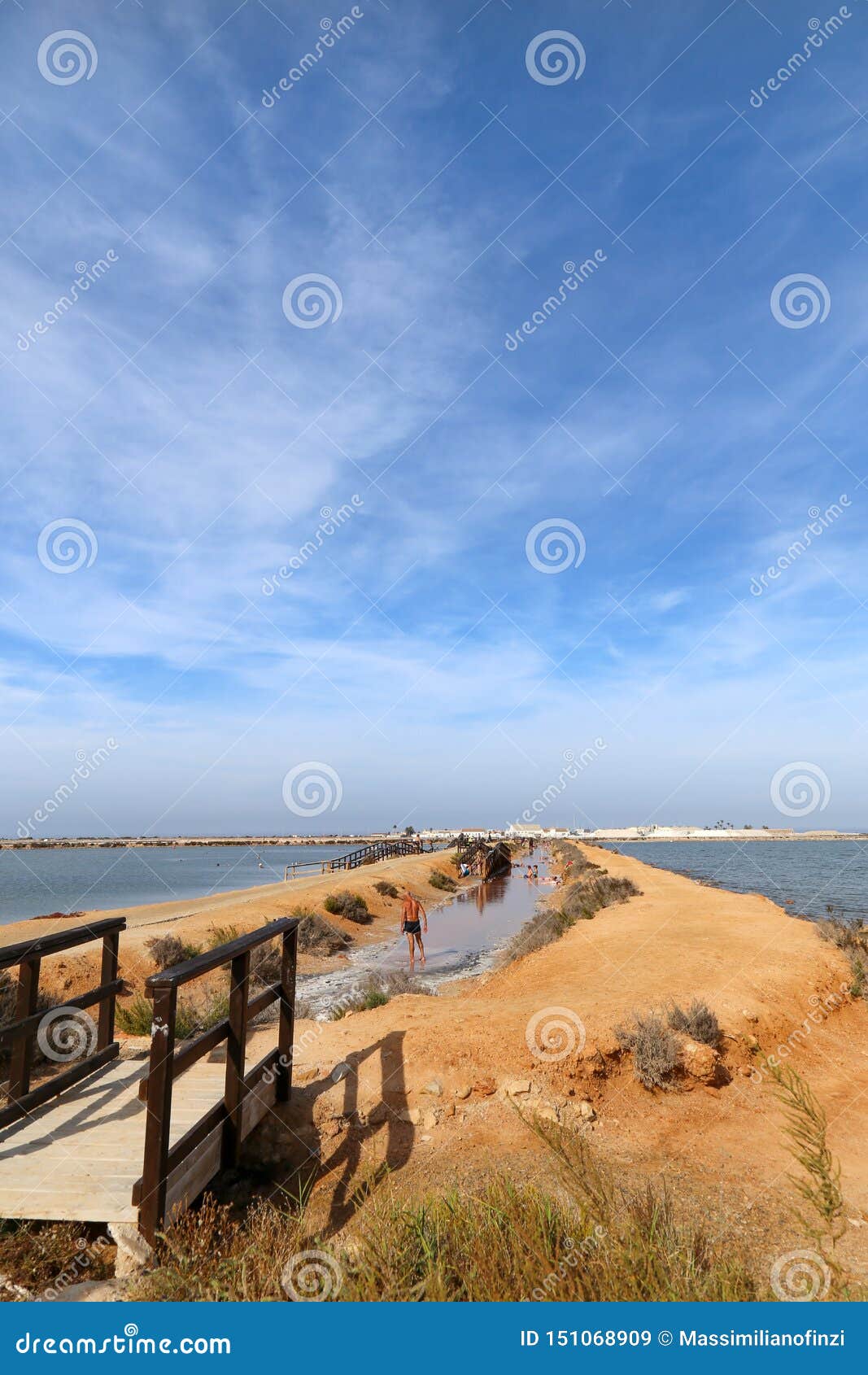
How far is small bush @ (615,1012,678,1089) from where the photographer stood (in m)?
7.86

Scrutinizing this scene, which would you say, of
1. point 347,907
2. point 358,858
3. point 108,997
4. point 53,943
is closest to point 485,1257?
point 53,943

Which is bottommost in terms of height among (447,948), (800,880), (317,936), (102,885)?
(102,885)

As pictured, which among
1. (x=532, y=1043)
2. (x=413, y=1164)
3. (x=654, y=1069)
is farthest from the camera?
(x=532, y=1043)

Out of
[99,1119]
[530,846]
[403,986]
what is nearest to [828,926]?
[403,986]

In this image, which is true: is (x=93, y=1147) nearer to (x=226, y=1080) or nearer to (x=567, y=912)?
(x=226, y=1080)

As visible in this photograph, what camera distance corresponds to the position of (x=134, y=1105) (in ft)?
20.3

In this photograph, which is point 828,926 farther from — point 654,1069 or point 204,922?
point 204,922

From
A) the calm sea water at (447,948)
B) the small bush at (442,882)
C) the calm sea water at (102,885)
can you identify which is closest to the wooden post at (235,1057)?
the calm sea water at (447,948)

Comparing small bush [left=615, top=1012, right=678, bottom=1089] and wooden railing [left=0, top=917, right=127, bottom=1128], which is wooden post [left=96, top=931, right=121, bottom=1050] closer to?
wooden railing [left=0, top=917, right=127, bottom=1128]

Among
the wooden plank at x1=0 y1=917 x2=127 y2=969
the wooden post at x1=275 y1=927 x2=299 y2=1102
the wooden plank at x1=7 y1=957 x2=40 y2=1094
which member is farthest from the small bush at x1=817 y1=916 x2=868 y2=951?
the wooden plank at x1=7 y1=957 x2=40 y2=1094

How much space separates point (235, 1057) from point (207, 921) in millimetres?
15344

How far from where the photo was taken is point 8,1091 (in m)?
6.03

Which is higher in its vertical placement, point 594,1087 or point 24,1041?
point 24,1041

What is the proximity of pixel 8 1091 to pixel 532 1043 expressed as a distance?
18.0ft
